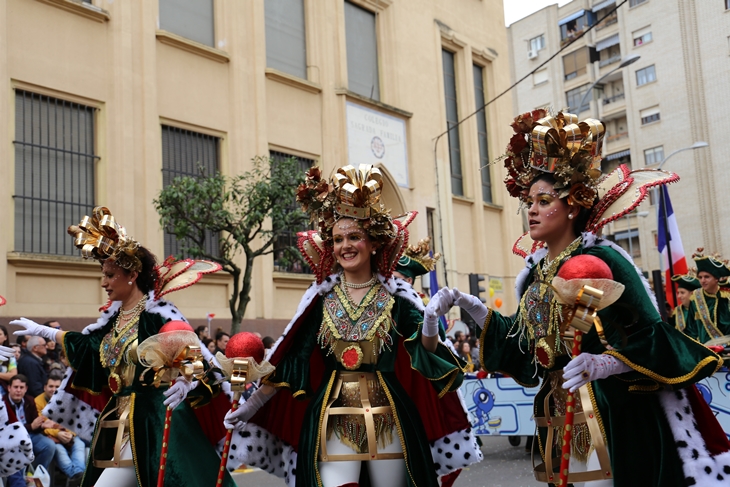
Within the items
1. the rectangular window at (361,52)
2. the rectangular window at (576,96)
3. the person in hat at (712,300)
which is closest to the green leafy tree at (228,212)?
the person in hat at (712,300)

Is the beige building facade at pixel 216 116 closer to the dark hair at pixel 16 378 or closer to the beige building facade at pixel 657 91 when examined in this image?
the dark hair at pixel 16 378

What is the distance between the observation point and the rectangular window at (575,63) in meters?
48.3

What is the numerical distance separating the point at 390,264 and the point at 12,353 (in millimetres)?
2764

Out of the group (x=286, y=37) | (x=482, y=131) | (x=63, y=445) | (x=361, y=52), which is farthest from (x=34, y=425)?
(x=482, y=131)

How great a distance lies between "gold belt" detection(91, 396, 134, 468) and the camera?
498cm

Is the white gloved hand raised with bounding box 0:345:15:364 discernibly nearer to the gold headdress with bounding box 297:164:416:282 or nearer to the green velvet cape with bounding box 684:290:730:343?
the gold headdress with bounding box 297:164:416:282

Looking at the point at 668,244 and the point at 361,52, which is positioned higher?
the point at 361,52

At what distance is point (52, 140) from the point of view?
1445 centimetres

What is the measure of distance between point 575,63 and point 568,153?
47.6m

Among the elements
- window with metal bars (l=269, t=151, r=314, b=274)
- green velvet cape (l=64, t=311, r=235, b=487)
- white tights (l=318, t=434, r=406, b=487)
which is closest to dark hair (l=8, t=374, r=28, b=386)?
green velvet cape (l=64, t=311, r=235, b=487)

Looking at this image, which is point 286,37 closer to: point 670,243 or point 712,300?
point 670,243

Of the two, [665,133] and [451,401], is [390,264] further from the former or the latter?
[665,133]

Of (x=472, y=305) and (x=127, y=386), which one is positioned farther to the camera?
(x=127, y=386)

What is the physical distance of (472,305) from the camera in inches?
158
